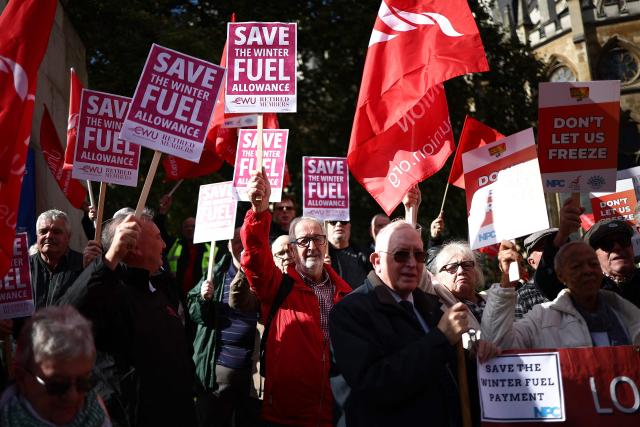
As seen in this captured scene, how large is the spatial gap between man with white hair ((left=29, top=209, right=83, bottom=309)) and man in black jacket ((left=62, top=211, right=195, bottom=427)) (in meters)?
1.62

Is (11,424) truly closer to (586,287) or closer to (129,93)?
(586,287)

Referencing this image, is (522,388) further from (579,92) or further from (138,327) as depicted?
(579,92)

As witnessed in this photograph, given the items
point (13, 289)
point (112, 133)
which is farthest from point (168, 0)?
point (13, 289)

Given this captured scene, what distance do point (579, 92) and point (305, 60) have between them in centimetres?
1409

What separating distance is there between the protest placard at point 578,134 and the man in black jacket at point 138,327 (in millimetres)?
2659

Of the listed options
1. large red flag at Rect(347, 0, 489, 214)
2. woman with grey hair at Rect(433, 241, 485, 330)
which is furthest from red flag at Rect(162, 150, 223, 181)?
woman with grey hair at Rect(433, 241, 485, 330)

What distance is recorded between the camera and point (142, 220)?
181 inches

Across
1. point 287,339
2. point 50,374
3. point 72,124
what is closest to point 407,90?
point 287,339

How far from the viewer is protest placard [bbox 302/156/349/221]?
9.10 meters

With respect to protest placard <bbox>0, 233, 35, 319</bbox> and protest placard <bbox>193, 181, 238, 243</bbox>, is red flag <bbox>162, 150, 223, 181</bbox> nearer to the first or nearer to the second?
protest placard <bbox>193, 181, 238, 243</bbox>

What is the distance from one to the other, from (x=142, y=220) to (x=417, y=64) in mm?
2884

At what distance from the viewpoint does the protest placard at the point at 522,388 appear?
4.21 m

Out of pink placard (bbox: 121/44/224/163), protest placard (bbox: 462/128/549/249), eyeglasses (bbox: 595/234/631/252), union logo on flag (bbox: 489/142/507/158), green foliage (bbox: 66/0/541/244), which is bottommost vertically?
eyeglasses (bbox: 595/234/631/252)

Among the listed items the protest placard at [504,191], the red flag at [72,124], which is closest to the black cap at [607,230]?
the protest placard at [504,191]
